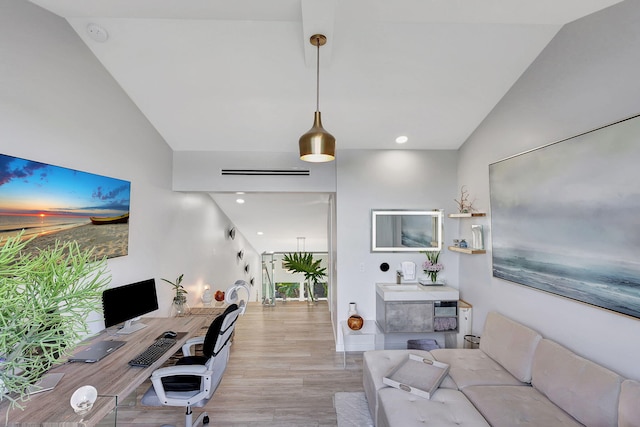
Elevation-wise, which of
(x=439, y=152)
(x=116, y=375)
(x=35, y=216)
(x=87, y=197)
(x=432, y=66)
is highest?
(x=432, y=66)

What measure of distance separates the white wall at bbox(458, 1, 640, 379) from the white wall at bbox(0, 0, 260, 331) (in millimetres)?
3704

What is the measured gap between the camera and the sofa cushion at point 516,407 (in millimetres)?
1845

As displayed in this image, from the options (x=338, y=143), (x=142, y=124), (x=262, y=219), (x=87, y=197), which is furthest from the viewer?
(x=262, y=219)

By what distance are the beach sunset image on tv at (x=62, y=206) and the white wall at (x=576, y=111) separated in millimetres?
3715

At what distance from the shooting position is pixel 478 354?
9.21ft

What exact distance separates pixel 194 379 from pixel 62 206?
5.26ft

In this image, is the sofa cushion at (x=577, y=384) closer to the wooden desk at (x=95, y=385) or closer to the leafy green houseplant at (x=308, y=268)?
the wooden desk at (x=95, y=385)

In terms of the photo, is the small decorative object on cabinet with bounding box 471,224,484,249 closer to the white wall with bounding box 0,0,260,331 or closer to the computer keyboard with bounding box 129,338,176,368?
the computer keyboard with bounding box 129,338,176,368

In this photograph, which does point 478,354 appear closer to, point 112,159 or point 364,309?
point 364,309

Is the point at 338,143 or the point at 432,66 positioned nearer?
the point at 432,66

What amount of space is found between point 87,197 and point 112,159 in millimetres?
490

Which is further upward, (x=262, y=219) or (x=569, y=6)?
(x=569, y=6)

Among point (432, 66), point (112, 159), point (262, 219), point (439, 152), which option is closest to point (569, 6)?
point (432, 66)

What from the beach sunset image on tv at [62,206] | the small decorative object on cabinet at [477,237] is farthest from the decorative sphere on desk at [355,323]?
the beach sunset image on tv at [62,206]
